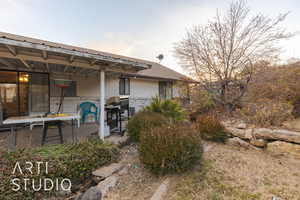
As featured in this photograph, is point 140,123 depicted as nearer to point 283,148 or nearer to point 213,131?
point 213,131

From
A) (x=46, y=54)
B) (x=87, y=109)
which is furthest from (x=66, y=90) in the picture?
(x=46, y=54)

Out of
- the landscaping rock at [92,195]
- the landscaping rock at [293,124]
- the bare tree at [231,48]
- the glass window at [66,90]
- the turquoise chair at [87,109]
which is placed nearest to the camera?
the landscaping rock at [92,195]

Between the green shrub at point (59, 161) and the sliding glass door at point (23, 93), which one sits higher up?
the sliding glass door at point (23, 93)

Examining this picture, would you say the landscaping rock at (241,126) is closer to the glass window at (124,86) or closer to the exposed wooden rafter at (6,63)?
the glass window at (124,86)

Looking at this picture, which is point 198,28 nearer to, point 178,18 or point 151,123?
point 178,18

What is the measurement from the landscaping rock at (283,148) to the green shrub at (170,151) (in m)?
2.53

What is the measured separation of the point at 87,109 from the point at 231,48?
24.5 feet

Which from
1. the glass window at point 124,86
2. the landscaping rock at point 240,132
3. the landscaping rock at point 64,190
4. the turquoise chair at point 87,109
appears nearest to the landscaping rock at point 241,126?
the landscaping rock at point 240,132

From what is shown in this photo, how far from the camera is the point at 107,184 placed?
2.66 metres

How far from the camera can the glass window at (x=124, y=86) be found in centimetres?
896

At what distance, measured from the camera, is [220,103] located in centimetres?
649

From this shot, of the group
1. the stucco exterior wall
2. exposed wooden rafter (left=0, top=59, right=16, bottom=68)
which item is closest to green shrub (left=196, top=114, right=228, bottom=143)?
the stucco exterior wall

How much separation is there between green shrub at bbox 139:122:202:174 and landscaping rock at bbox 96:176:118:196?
2.34ft

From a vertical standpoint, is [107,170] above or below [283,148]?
below
